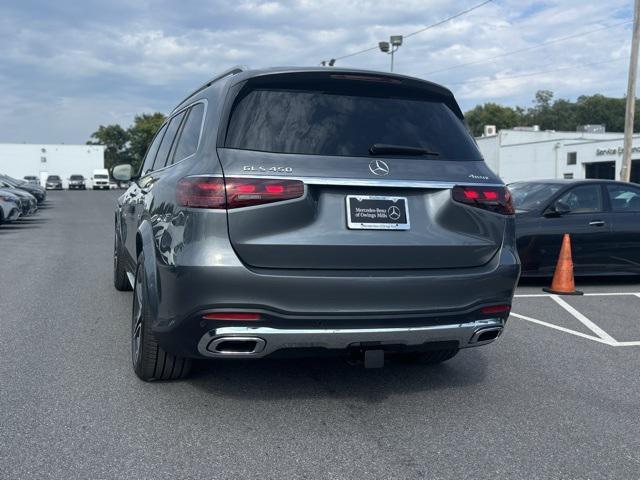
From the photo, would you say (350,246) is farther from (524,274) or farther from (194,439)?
(524,274)

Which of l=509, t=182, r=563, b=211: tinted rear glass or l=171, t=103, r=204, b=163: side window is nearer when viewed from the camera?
l=171, t=103, r=204, b=163: side window

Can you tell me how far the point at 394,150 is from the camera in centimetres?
393

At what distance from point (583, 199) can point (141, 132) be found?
328ft

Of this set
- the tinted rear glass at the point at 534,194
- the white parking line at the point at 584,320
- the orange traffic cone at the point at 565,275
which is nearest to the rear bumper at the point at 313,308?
the white parking line at the point at 584,320

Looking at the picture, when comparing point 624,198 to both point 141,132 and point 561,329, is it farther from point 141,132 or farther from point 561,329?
point 141,132

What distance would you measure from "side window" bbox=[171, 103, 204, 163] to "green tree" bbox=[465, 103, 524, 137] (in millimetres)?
108210

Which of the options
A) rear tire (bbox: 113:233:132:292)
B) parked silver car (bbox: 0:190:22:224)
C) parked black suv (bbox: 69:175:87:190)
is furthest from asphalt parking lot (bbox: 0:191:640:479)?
parked black suv (bbox: 69:175:87:190)

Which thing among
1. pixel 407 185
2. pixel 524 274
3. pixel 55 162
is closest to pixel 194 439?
pixel 407 185

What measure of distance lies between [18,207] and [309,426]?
17.9 m

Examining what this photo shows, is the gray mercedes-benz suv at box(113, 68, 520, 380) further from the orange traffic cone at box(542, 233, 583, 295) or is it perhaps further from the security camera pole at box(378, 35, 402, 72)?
the security camera pole at box(378, 35, 402, 72)

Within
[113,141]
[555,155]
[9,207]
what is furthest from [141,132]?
[9,207]

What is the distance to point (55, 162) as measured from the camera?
77.2 m

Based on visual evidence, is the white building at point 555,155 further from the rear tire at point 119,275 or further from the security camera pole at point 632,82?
the rear tire at point 119,275

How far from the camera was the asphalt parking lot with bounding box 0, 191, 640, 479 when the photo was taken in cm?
Answer: 334
